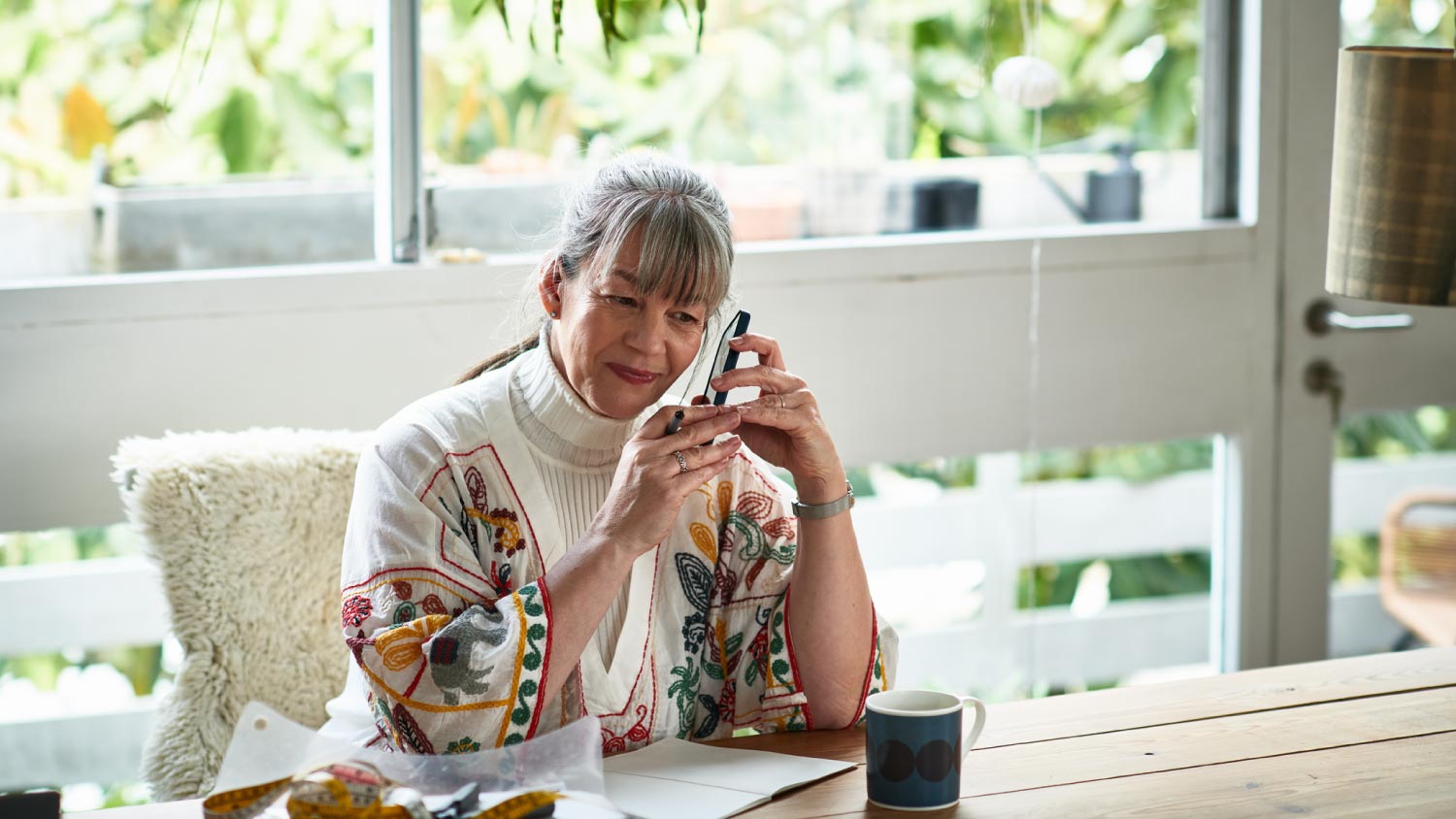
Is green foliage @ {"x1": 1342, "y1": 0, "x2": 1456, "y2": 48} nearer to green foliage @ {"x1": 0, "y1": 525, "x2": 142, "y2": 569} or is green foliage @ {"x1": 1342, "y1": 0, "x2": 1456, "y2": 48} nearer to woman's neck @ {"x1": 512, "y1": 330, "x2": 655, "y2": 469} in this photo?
woman's neck @ {"x1": 512, "y1": 330, "x2": 655, "y2": 469}

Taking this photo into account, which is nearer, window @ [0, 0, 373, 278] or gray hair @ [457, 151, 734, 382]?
gray hair @ [457, 151, 734, 382]

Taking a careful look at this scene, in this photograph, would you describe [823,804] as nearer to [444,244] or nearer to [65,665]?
[444,244]

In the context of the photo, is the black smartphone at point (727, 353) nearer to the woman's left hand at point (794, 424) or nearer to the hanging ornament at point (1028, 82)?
A: the woman's left hand at point (794, 424)

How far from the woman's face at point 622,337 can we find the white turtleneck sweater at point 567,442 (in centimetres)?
2

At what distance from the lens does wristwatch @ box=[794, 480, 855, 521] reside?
156 cm

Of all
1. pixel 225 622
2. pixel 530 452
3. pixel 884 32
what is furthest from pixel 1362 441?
pixel 225 622

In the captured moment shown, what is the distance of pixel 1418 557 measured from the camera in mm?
3105

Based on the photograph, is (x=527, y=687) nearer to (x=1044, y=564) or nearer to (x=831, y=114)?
(x=831, y=114)

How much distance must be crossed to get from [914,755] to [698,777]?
0.20 m

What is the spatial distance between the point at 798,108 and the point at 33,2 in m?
1.24

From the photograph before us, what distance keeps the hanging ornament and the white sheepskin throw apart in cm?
136

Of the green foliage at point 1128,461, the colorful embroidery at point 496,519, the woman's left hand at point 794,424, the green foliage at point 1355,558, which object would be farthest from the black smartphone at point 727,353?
the green foliage at point 1355,558

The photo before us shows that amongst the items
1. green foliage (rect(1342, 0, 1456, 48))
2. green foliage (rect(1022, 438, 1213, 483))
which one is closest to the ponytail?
green foliage (rect(1022, 438, 1213, 483))

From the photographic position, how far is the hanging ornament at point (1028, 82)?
8.59ft
